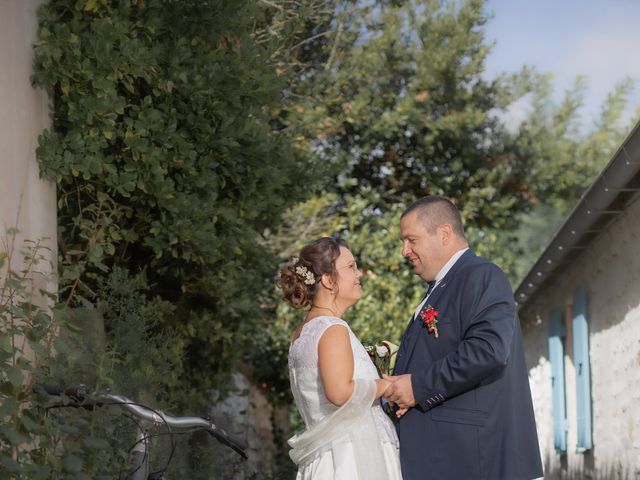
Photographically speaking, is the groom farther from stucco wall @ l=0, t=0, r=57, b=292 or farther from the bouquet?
stucco wall @ l=0, t=0, r=57, b=292

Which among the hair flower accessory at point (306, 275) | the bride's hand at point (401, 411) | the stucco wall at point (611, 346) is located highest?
the stucco wall at point (611, 346)

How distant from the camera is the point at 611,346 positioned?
8742 mm

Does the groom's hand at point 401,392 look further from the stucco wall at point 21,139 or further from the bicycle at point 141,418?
the stucco wall at point 21,139

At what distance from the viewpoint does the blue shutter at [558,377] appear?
1145 cm

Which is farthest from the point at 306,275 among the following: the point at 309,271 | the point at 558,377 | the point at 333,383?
the point at 558,377

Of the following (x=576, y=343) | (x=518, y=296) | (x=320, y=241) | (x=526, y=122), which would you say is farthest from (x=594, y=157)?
(x=320, y=241)

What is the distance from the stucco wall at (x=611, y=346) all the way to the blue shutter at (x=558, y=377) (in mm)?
72

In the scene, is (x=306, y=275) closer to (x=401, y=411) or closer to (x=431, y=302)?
(x=431, y=302)

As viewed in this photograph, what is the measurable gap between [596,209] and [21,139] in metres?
4.11

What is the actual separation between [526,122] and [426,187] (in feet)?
7.63

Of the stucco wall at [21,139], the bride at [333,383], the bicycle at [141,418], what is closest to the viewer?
the bicycle at [141,418]

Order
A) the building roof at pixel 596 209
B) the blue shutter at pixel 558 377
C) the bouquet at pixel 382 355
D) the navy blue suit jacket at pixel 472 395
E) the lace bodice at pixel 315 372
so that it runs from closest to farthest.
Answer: the navy blue suit jacket at pixel 472 395 < the lace bodice at pixel 315 372 < the bouquet at pixel 382 355 < the building roof at pixel 596 209 < the blue shutter at pixel 558 377

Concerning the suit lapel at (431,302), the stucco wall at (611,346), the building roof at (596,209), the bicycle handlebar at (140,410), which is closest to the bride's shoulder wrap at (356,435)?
the suit lapel at (431,302)

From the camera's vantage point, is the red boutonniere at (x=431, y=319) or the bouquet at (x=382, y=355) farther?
the bouquet at (x=382, y=355)
